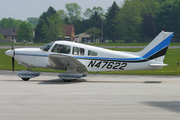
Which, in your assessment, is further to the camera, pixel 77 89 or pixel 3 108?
pixel 77 89

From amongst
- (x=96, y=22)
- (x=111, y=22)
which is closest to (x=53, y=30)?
(x=111, y=22)

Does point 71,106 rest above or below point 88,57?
below

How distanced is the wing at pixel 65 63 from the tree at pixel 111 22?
3011 inches

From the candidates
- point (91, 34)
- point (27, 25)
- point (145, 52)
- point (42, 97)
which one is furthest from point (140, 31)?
point (42, 97)

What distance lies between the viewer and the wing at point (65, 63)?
1276cm

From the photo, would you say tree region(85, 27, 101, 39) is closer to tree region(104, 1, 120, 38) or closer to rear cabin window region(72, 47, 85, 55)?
tree region(104, 1, 120, 38)

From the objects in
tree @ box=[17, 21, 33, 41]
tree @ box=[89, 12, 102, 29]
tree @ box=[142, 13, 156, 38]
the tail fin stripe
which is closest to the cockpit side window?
the tail fin stripe

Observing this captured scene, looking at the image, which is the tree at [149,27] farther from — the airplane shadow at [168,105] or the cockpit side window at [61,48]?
the airplane shadow at [168,105]

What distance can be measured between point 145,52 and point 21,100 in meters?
7.52

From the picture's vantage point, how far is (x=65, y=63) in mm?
13492

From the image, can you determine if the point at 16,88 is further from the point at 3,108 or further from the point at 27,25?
the point at 27,25

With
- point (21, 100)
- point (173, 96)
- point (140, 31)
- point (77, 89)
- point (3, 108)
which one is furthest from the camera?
point (140, 31)

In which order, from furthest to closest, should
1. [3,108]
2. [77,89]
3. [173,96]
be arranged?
[77,89] → [173,96] → [3,108]

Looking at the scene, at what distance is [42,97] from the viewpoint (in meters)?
9.38
